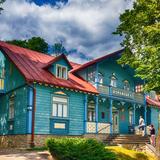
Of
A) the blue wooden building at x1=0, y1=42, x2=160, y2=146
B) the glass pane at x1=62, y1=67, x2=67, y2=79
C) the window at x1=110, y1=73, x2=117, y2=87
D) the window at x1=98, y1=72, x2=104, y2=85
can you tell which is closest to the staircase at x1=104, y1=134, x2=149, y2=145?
the blue wooden building at x1=0, y1=42, x2=160, y2=146

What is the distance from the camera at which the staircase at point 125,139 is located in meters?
29.3

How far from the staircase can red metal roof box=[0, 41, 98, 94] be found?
4316 millimetres

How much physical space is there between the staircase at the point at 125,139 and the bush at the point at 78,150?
13.3 metres

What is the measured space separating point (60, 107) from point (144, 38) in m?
8.39

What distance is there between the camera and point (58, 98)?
26.7 metres

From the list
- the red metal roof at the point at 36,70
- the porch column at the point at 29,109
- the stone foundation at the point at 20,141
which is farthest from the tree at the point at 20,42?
the porch column at the point at 29,109

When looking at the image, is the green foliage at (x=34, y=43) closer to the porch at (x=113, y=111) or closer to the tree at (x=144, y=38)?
the porch at (x=113, y=111)

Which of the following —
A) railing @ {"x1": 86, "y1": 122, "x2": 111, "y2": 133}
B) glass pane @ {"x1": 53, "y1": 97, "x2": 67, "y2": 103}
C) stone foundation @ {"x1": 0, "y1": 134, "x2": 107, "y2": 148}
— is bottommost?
stone foundation @ {"x1": 0, "y1": 134, "x2": 107, "y2": 148}

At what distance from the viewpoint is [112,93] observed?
31.6 m

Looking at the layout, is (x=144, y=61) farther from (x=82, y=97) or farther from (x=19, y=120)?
(x=19, y=120)

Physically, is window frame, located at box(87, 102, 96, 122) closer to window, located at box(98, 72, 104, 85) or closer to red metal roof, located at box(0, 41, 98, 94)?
red metal roof, located at box(0, 41, 98, 94)

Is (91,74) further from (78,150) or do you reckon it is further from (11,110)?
(78,150)

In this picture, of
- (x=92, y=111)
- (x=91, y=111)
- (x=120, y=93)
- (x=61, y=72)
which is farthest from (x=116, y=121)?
(x=61, y=72)

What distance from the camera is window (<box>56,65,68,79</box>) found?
28.3 metres
